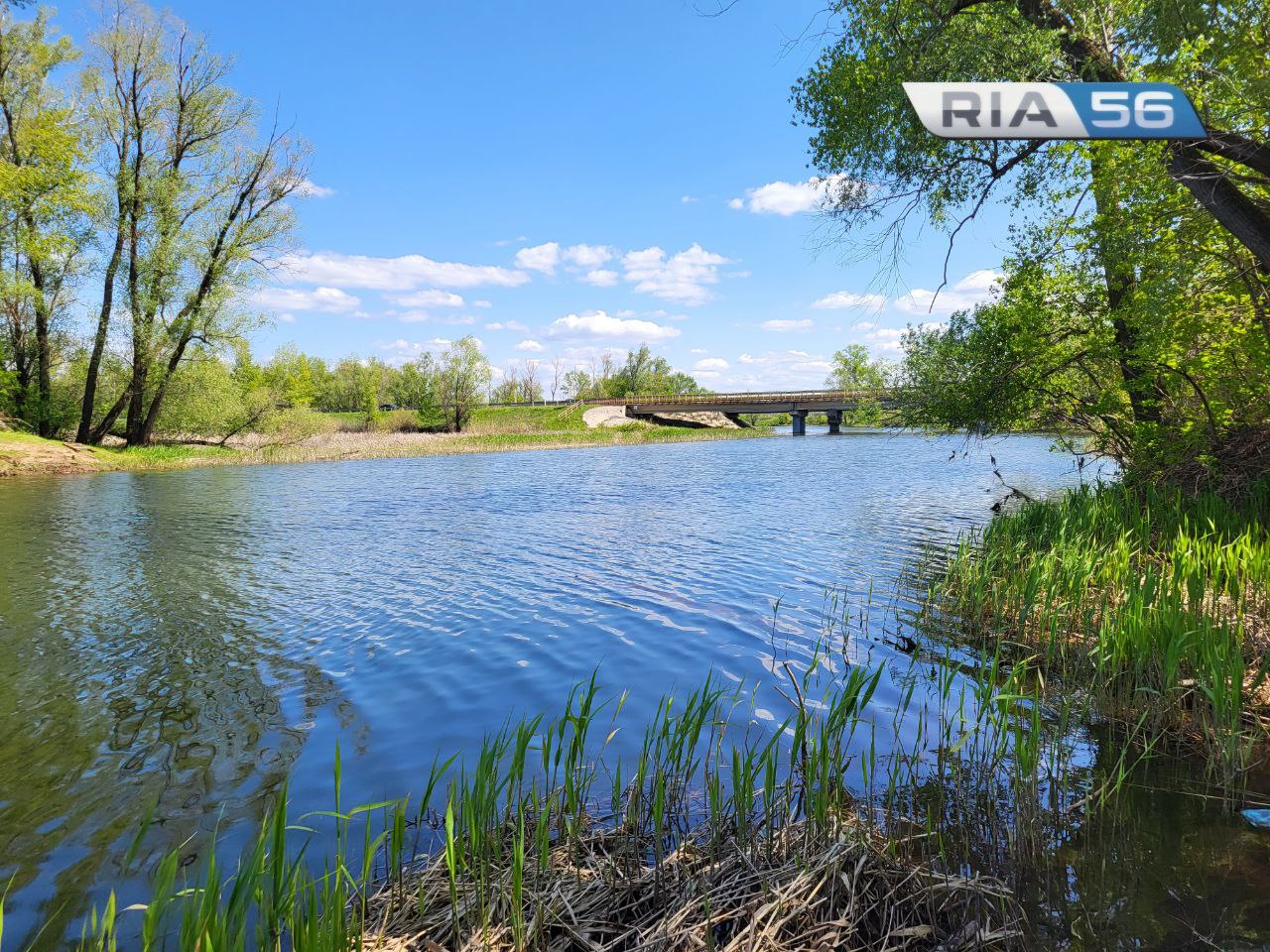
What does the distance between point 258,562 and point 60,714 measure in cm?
739

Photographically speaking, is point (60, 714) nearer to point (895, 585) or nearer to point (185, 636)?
point (185, 636)

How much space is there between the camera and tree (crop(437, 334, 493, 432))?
74.4 m

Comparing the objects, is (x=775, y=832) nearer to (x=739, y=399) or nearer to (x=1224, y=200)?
(x=1224, y=200)

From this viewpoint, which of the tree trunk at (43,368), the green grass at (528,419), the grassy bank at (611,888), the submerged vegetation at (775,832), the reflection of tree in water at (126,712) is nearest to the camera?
the grassy bank at (611,888)

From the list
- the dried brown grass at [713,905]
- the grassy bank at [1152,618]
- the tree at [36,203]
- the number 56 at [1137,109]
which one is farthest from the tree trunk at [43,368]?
the number 56 at [1137,109]

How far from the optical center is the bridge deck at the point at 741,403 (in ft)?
260

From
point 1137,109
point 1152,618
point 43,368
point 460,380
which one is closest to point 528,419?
point 460,380

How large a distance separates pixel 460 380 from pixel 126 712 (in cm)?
7162

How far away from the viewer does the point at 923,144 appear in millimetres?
12242

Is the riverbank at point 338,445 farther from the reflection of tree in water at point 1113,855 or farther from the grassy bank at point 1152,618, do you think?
the reflection of tree in water at point 1113,855

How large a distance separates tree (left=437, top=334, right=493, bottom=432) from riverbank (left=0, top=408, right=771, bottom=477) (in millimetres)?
2768

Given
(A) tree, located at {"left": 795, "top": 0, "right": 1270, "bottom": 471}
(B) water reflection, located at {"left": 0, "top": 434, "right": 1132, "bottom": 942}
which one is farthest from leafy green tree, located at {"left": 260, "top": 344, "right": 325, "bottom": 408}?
(A) tree, located at {"left": 795, "top": 0, "right": 1270, "bottom": 471}

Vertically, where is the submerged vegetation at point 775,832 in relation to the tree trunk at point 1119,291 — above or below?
below

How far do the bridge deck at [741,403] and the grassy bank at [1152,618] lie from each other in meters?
69.3
